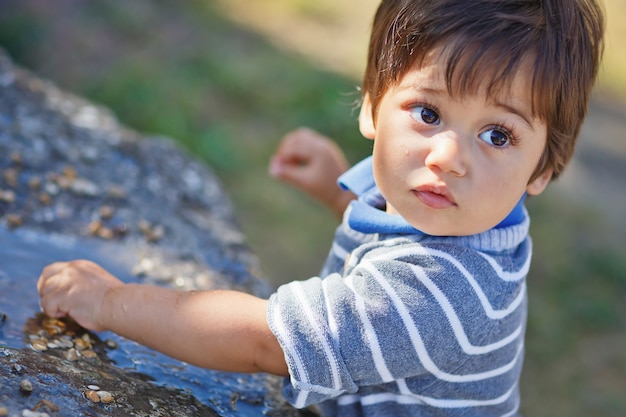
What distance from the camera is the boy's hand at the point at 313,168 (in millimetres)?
2498

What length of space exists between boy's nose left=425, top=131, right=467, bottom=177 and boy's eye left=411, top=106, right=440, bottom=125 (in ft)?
0.15

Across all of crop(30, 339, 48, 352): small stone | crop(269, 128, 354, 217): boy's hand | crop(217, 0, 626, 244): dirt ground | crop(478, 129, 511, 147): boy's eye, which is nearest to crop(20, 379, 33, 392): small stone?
crop(30, 339, 48, 352): small stone

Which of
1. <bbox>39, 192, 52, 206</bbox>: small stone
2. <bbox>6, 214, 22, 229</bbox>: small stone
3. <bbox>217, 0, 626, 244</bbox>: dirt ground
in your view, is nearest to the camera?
<bbox>6, 214, 22, 229</bbox>: small stone

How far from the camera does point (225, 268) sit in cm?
232

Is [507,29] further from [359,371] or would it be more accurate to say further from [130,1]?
[130,1]

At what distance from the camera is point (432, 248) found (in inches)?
63.7

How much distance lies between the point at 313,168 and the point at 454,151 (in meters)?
1.02

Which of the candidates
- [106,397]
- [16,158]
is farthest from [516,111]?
[16,158]

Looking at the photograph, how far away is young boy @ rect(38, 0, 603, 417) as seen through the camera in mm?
1557

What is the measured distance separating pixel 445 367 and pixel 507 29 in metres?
0.66

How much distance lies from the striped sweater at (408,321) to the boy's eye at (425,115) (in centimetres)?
22

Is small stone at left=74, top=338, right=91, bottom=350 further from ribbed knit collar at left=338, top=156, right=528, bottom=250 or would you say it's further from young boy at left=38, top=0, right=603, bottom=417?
ribbed knit collar at left=338, top=156, right=528, bottom=250

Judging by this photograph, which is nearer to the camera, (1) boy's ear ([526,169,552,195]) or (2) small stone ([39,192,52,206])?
(1) boy's ear ([526,169,552,195])

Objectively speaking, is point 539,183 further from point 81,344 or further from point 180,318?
point 81,344
